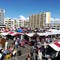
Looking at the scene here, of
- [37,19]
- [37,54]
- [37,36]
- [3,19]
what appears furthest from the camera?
[37,19]

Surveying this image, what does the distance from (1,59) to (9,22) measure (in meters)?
164

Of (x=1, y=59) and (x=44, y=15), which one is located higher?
(x=44, y=15)

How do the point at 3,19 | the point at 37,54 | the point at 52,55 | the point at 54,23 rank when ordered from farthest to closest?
the point at 3,19 → the point at 54,23 → the point at 37,54 → the point at 52,55

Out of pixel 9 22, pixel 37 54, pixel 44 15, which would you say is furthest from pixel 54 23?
pixel 37 54

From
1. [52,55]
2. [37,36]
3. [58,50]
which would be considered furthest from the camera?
[37,36]

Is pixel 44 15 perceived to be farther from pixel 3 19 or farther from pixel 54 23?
pixel 3 19

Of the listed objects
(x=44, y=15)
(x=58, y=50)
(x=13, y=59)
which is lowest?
(x=13, y=59)

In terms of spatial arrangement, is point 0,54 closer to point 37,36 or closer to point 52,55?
point 52,55

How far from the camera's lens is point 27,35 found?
28469mm

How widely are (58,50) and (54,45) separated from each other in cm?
81

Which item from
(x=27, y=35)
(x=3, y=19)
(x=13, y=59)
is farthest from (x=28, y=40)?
(x=3, y=19)

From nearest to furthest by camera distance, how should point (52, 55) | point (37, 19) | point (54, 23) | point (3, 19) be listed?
point (52, 55)
point (54, 23)
point (3, 19)
point (37, 19)

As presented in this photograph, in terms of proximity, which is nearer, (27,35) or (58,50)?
(58,50)

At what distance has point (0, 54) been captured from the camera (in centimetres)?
1568
